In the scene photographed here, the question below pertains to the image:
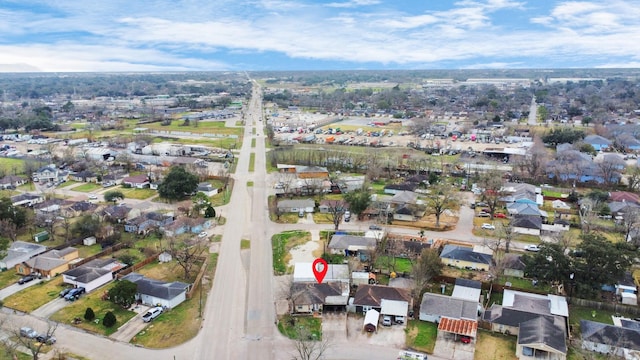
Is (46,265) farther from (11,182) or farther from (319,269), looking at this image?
(11,182)

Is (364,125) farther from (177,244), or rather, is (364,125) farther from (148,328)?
(148,328)

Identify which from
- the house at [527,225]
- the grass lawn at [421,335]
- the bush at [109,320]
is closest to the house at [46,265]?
the bush at [109,320]

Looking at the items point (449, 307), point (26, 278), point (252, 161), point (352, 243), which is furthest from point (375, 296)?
point (252, 161)

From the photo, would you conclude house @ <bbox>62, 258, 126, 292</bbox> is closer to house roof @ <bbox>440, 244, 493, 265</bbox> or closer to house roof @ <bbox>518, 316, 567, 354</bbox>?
house roof @ <bbox>440, 244, 493, 265</bbox>

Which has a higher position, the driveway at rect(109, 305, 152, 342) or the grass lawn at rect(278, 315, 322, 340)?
the driveway at rect(109, 305, 152, 342)

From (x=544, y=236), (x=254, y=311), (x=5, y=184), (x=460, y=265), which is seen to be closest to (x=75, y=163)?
(x=5, y=184)

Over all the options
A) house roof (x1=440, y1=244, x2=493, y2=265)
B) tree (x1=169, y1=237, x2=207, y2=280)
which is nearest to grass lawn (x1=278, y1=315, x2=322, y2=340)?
tree (x1=169, y1=237, x2=207, y2=280)
